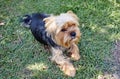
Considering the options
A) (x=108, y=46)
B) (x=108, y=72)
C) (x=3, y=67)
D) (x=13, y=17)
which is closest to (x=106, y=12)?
(x=108, y=46)

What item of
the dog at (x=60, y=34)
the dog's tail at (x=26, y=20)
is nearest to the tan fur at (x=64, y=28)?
the dog at (x=60, y=34)

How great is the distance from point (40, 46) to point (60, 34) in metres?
1.11

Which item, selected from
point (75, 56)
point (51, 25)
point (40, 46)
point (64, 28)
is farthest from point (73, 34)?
point (40, 46)

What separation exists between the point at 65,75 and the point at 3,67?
111cm

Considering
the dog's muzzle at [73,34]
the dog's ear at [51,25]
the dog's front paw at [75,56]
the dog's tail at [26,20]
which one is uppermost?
the dog's ear at [51,25]

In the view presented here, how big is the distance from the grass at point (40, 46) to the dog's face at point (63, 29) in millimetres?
709

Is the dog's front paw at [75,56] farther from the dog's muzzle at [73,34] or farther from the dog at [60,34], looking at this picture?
the dog's muzzle at [73,34]

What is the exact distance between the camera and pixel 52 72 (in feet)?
15.3

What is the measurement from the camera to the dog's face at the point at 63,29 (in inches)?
160

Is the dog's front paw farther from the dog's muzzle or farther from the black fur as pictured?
the dog's muzzle

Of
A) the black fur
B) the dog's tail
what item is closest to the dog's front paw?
the black fur

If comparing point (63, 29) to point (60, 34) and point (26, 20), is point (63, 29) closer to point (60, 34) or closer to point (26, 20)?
point (60, 34)

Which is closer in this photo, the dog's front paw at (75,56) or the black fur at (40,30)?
the black fur at (40,30)

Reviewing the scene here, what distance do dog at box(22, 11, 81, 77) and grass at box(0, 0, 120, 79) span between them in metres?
0.15
